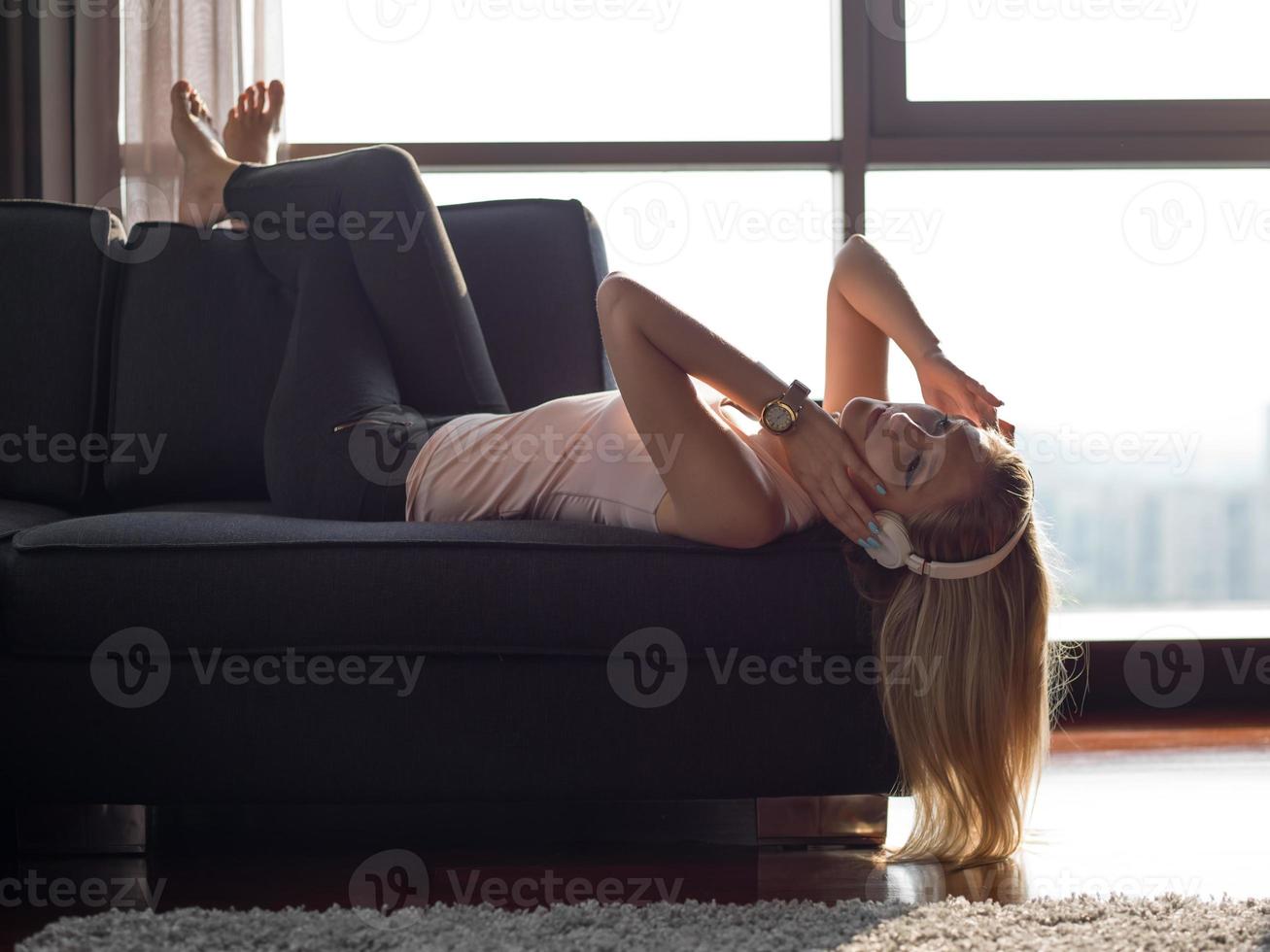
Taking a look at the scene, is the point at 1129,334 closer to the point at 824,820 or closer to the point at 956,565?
the point at 956,565

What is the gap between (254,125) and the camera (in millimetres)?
2465

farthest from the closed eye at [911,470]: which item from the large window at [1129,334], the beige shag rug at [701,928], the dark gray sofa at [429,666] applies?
the large window at [1129,334]

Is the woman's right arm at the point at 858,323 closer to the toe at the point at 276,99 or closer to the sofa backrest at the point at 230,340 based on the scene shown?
the sofa backrest at the point at 230,340

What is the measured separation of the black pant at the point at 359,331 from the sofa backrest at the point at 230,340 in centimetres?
18

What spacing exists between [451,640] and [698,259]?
171 centimetres

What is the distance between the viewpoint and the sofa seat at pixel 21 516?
1.63 m

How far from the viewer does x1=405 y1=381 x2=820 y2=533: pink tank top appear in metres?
1.64

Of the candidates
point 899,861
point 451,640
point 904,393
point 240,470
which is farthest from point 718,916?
point 904,393

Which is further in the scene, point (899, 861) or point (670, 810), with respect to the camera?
point (670, 810)

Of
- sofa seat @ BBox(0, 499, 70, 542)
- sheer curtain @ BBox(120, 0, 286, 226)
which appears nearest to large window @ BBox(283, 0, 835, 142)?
sheer curtain @ BBox(120, 0, 286, 226)

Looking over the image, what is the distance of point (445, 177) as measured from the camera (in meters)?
2.89

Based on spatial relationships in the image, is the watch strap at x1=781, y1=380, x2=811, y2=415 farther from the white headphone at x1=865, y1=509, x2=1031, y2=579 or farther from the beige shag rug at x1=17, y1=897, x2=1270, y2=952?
the beige shag rug at x1=17, y1=897, x2=1270, y2=952

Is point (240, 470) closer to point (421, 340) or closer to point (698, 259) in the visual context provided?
point (421, 340)

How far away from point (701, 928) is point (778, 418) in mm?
641
